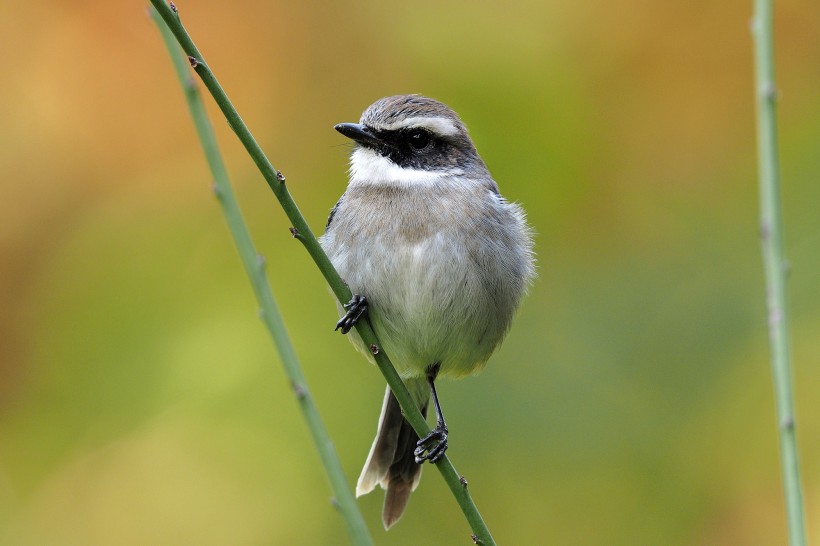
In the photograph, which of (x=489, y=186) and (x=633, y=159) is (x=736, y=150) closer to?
(x=633, y=159)

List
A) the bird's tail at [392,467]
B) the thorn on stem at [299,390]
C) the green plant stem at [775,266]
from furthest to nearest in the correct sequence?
the bird's tail at [392,467] < the thorn on stem at [299,390] < the green plant stem at [775,266]

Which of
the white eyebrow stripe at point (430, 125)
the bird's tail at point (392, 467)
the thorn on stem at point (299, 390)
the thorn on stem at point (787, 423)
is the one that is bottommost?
the thorn on stem at point (787, 423)

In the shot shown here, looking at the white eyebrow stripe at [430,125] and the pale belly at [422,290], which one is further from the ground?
the white eyebrow stripe at [430,125]

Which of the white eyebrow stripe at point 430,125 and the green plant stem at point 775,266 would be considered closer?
the green plant stem at point 775,266

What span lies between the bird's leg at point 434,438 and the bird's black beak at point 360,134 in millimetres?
1350

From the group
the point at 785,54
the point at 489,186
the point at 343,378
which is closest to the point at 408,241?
the point at 489,186

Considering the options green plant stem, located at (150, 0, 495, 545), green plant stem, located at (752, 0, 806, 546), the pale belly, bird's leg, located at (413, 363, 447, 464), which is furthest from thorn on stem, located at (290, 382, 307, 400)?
the pale belly

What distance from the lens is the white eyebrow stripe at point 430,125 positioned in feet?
17.9

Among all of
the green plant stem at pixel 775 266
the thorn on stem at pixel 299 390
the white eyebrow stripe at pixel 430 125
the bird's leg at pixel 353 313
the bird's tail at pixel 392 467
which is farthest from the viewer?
the bird's tail at pixel 392 467

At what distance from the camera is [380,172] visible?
552 cm

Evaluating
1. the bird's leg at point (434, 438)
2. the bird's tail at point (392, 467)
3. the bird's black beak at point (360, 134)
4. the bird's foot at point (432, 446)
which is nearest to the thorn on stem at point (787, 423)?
the bird's leg at point (434, 438)

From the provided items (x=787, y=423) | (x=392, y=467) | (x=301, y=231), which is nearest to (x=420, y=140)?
(x=392, y=467)

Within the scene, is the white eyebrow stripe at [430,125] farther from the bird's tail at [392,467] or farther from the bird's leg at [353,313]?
the bird's tail at [392,467]

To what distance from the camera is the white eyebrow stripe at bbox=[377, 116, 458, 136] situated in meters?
5.45
